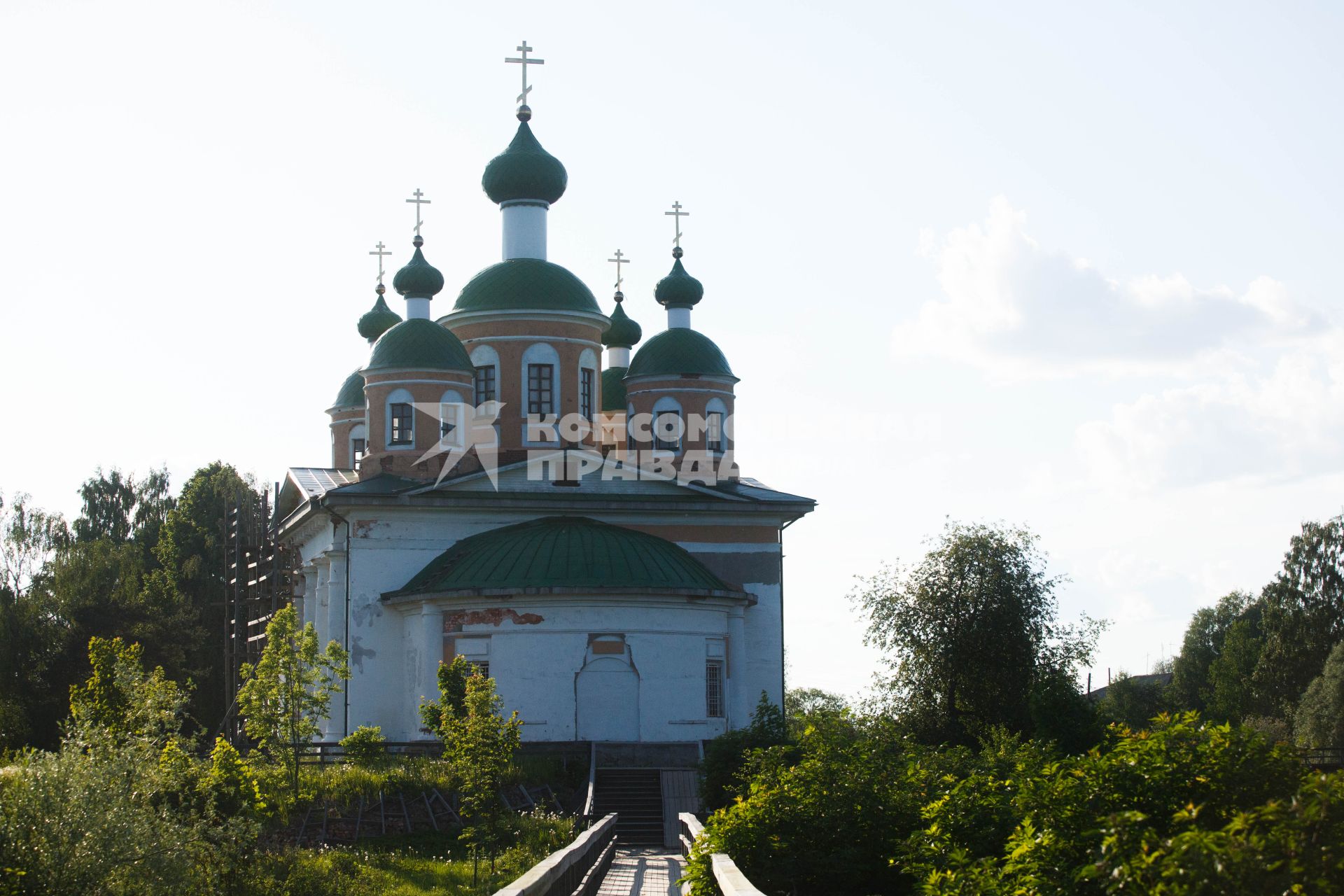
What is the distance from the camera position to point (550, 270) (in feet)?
107

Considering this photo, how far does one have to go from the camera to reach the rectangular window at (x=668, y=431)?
109 ft

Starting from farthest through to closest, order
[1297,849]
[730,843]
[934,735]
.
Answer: [934,735]
[730,843]
[1297,849]

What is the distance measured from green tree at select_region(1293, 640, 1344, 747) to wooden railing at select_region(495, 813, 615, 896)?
96.1 feet

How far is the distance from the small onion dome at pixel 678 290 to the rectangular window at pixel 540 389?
417 cm

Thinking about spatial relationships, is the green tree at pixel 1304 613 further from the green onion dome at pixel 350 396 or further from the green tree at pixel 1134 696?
the green onion dome at pixel 350 396

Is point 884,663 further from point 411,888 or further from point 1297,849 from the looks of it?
point 1297,849

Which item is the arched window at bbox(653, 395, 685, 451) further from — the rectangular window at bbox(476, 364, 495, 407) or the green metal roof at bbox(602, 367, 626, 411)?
the green metal roof at bbox(602, 367, 626, 411)

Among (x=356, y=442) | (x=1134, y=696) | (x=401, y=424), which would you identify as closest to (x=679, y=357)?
(x=401, y=424)

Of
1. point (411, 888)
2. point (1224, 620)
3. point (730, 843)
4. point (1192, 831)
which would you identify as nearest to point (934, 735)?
point (411, 888)

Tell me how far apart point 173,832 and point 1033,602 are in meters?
25.4

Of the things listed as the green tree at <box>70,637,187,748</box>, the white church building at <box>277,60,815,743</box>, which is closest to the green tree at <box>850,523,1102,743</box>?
the white church building at <box>277,60,815,743</box>

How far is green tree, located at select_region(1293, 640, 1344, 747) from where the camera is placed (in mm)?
41816

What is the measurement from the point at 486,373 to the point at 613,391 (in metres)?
6.97

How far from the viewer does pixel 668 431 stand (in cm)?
3331
